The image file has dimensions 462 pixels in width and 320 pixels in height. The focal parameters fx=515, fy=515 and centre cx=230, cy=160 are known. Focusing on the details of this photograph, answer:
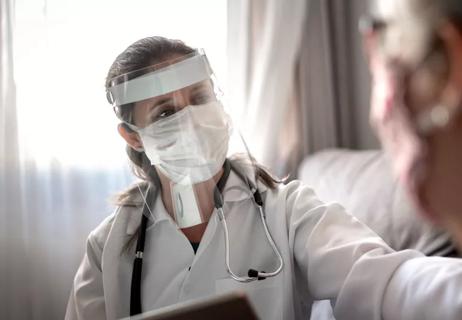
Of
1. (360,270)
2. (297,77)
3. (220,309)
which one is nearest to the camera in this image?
(220,309)

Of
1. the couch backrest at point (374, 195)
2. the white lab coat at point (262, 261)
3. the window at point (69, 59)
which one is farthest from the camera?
the window at point (69, 59)

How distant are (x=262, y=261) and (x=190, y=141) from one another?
1.02 feet

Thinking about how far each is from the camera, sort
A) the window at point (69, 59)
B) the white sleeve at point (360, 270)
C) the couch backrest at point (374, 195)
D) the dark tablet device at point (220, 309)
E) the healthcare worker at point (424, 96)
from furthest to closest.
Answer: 1. the window at point (69, 59)
2. the couch backrest at point (374, 195)
3. the white sleeve at point (360, 270)
4. the dark tablet device at point (220, 309)
5. the healthcare worker at point (424, 96)

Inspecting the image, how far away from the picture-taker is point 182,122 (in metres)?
1.13

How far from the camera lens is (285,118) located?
2.11 m

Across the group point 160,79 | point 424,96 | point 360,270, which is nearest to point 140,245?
point 160,79

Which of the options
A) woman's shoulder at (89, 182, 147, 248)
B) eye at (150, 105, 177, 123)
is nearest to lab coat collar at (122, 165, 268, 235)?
woman's shoulder at (89, 182, 147, 248)

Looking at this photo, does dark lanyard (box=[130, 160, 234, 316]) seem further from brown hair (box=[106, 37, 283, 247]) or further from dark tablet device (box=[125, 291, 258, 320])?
dark tablet device (box=[125, 291, 258, 320])

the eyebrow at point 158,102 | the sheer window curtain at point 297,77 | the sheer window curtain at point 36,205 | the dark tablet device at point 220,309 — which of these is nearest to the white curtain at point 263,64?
the sheer window curtain at point 297,77

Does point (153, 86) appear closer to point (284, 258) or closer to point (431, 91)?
point (284, 258)

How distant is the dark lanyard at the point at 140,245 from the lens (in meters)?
1.14

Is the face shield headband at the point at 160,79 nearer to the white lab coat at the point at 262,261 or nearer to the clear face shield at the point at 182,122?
the clear face shield at the point at 182,122

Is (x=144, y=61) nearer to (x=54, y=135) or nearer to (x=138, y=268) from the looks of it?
(x=138, y=268)

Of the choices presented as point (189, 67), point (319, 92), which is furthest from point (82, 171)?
point (319, 92)
